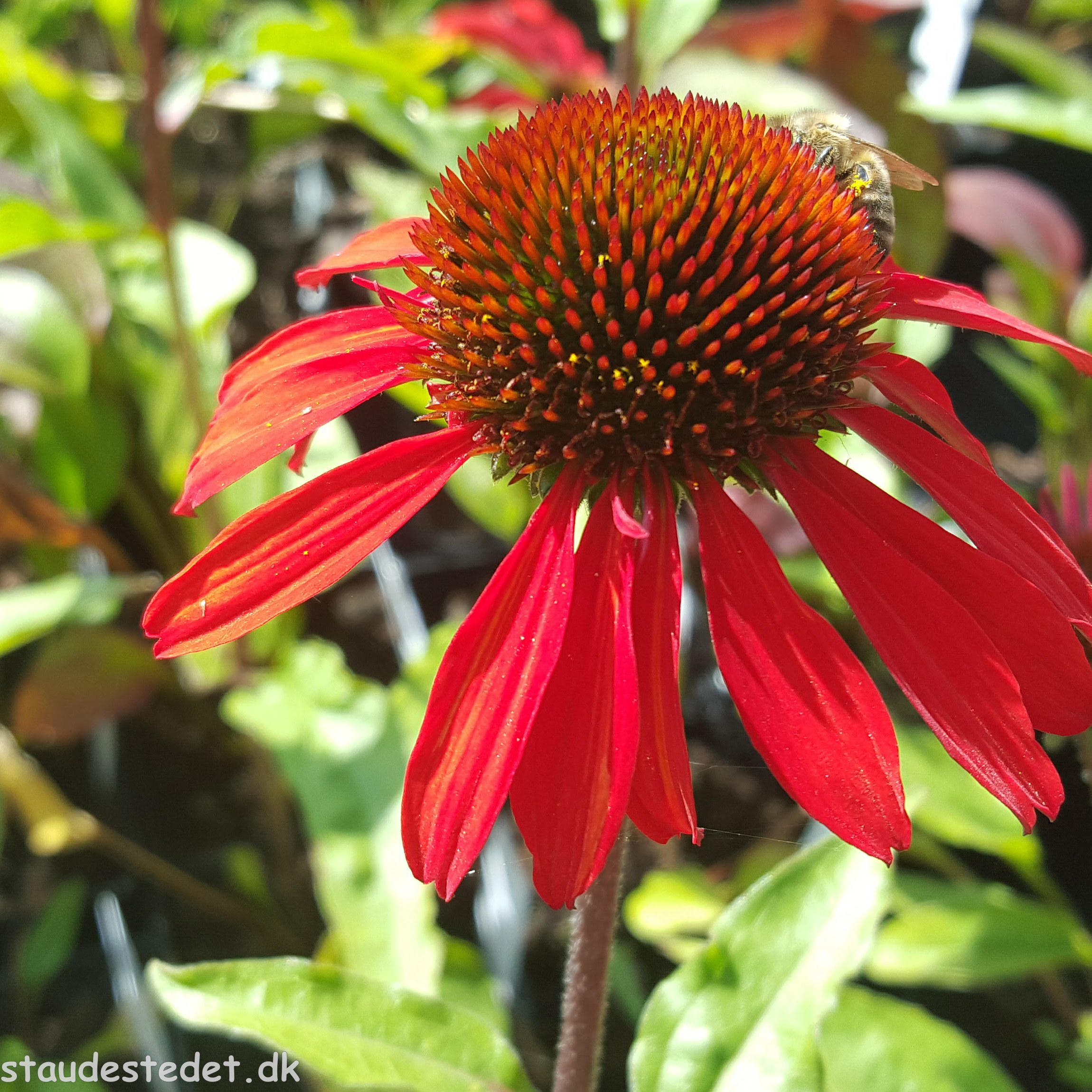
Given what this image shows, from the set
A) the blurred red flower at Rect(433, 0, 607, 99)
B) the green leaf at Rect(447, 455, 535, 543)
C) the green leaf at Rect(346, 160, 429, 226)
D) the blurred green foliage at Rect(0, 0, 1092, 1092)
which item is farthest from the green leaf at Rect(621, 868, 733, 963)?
the blurred red flower at Rect(433, 0, 607, 99)

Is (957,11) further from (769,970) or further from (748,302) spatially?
Result: (769,970)

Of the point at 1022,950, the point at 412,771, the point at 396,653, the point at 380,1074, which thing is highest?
the point at 412,771

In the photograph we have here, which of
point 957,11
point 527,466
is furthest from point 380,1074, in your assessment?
point 957,11

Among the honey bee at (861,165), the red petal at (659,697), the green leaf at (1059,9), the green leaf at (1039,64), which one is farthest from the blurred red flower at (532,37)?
the red petal at (659,697)

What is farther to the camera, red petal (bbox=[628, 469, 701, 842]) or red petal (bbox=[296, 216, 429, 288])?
red petal (bbox=[296, 216, 429, 288])

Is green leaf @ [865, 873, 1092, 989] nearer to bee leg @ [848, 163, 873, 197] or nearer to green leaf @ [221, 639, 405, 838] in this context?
green leaf @ [221, 639, 405, 838]

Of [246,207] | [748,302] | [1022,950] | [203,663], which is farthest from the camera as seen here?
[246,207]

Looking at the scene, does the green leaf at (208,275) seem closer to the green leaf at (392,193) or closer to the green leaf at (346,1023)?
the green leaf at (392,193)
